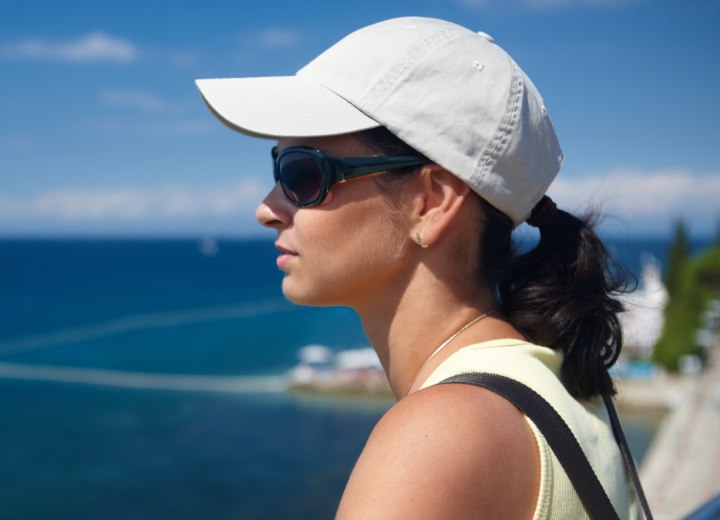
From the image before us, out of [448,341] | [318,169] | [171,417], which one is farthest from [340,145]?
[171,417]

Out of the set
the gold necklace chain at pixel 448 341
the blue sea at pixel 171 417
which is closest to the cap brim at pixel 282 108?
the gold necklace chain at pixel 448 341

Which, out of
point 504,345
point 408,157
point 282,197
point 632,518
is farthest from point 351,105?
point 632,518

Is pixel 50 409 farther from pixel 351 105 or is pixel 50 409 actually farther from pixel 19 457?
pixel 351 105

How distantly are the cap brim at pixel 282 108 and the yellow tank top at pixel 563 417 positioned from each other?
542mm

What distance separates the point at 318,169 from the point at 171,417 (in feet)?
145

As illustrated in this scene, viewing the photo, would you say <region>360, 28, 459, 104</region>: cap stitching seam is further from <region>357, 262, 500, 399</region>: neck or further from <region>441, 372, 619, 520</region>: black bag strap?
<region>441, 372, 619, 520</region>: black bag strap

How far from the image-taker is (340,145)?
1.64 metres

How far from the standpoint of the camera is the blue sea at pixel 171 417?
31.9m

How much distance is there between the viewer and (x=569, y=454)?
1.33 m

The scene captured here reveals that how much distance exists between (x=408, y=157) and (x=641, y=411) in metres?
40.9

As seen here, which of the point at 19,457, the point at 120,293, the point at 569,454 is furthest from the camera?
the point at 120,293

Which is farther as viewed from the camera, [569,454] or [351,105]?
[351,105]

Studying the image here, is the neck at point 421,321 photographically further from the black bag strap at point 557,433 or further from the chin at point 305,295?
the black bag strap at point 557,433

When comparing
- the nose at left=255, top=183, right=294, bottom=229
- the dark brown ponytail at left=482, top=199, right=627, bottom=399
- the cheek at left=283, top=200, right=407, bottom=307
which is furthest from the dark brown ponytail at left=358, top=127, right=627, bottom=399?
the nose at left=255, top=183, right=294, bottom=229
